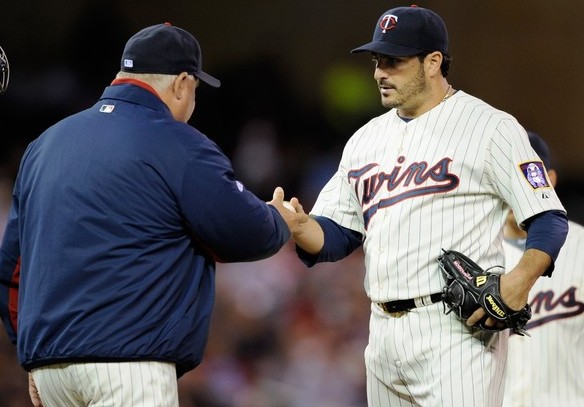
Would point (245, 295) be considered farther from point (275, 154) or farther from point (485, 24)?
point (485, 24)

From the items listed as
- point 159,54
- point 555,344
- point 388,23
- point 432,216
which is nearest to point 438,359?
point 432,216

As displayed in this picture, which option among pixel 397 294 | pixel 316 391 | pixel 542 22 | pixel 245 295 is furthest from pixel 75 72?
pixel 397 294

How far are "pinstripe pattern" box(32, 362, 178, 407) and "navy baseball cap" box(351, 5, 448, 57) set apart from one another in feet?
4.16

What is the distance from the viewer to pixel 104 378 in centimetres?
245

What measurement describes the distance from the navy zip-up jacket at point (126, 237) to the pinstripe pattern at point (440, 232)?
1.85 ft

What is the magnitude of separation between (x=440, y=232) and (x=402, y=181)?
0.22 metres

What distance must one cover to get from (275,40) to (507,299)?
13.9 feet

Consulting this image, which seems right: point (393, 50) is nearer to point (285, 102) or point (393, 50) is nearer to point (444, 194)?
point (444, 194)

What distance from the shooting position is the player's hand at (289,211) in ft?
9.79

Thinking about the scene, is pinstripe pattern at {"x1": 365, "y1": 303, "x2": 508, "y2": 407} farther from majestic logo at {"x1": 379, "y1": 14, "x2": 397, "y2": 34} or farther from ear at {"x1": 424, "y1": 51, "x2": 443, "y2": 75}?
majestic logo at {"x1": 379, "y1": 14, "x2": 397, "y2": 34}

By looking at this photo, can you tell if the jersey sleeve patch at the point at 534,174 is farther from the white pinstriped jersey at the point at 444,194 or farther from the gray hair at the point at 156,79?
the gray hair at the point at 156,79

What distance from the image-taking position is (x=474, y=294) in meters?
2.73

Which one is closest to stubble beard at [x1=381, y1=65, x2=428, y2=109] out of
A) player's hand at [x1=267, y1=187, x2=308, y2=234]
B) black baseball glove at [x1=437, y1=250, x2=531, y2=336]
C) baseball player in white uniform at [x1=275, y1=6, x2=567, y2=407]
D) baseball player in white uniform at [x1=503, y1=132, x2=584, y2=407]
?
baseball player in white uniform at [x1=275, y1=6, x2=567, y2=407]

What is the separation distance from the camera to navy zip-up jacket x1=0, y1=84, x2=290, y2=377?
2453 millimetres
